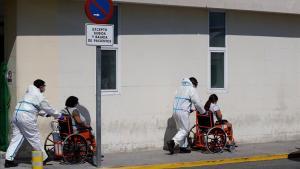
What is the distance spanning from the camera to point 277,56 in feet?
52.4

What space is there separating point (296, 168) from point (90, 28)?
484cm

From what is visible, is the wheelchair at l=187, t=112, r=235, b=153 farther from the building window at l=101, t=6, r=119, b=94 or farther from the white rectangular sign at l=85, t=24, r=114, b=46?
the white rectangular sign at l=85, t=24, r=114, b=46

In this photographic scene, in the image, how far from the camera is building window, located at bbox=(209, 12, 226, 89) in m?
14.9

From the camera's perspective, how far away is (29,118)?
11352 mm

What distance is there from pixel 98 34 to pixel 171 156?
354cm

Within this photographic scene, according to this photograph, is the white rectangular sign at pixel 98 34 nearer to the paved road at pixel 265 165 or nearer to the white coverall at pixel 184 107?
the white coverall at pixel 184 107

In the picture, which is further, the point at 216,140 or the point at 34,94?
the point at 216,140

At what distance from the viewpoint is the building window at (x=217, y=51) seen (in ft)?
48.9

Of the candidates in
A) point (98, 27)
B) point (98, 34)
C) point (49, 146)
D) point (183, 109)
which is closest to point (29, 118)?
point (49, 146)

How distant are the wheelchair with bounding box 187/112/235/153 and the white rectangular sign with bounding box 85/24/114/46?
341 centimetres

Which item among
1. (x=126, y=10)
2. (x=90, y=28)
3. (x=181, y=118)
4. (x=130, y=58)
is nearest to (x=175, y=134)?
(x=181, y=118)

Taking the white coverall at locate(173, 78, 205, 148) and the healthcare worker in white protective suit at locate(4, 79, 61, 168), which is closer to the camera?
the healthcare worker in white protective suit at locate(4, 79, 61, 168)

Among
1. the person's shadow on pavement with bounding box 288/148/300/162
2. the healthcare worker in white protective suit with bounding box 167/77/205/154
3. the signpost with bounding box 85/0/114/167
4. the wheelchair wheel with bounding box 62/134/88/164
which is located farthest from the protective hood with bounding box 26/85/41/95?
the person's shadow on pavement with bounding box 288/148/300/162

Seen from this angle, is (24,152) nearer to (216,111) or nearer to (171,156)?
(171,156)
